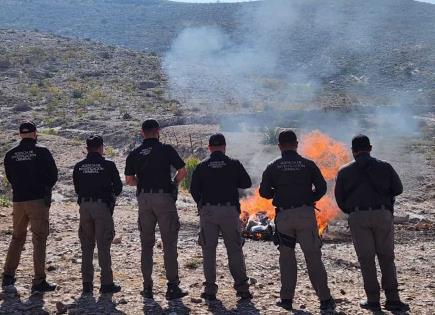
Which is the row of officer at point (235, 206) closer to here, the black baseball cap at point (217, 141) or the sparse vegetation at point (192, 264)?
the black baseball cap at point (217, 141)

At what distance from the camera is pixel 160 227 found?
610 centimetres

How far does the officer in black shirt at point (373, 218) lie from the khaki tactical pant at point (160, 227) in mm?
1845

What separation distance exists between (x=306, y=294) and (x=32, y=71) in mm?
34824

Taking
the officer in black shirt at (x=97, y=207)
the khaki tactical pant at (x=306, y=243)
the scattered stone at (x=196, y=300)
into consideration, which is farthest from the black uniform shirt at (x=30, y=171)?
the khaki tactical pant at (x=306, y=243)

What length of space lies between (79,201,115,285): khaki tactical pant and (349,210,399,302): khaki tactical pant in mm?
2572

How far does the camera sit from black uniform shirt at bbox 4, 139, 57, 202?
617 cm

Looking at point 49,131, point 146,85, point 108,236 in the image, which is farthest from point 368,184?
point 146,85

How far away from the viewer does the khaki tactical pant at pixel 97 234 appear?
6074 millimetres

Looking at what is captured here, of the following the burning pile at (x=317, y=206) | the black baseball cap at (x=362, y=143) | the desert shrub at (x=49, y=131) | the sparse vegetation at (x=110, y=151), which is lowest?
the burning pile at (x=317, y=206)

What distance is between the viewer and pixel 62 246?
8500 millimetres

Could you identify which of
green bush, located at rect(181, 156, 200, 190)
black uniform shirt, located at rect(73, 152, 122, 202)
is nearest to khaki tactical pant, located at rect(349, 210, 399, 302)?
black uniform shirt, located at rect(73, 152, 122, 202)

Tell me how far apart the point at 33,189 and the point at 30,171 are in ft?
0.65

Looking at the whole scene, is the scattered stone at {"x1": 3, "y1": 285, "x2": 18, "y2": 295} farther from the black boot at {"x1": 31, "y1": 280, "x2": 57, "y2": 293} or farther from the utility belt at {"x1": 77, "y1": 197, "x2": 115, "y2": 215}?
the utility belt at {"x1": 77, "y1": 197, "x2": 115, "y2": 215}

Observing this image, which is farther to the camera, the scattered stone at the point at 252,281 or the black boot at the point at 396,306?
the scattered stone at the point at 252,281
